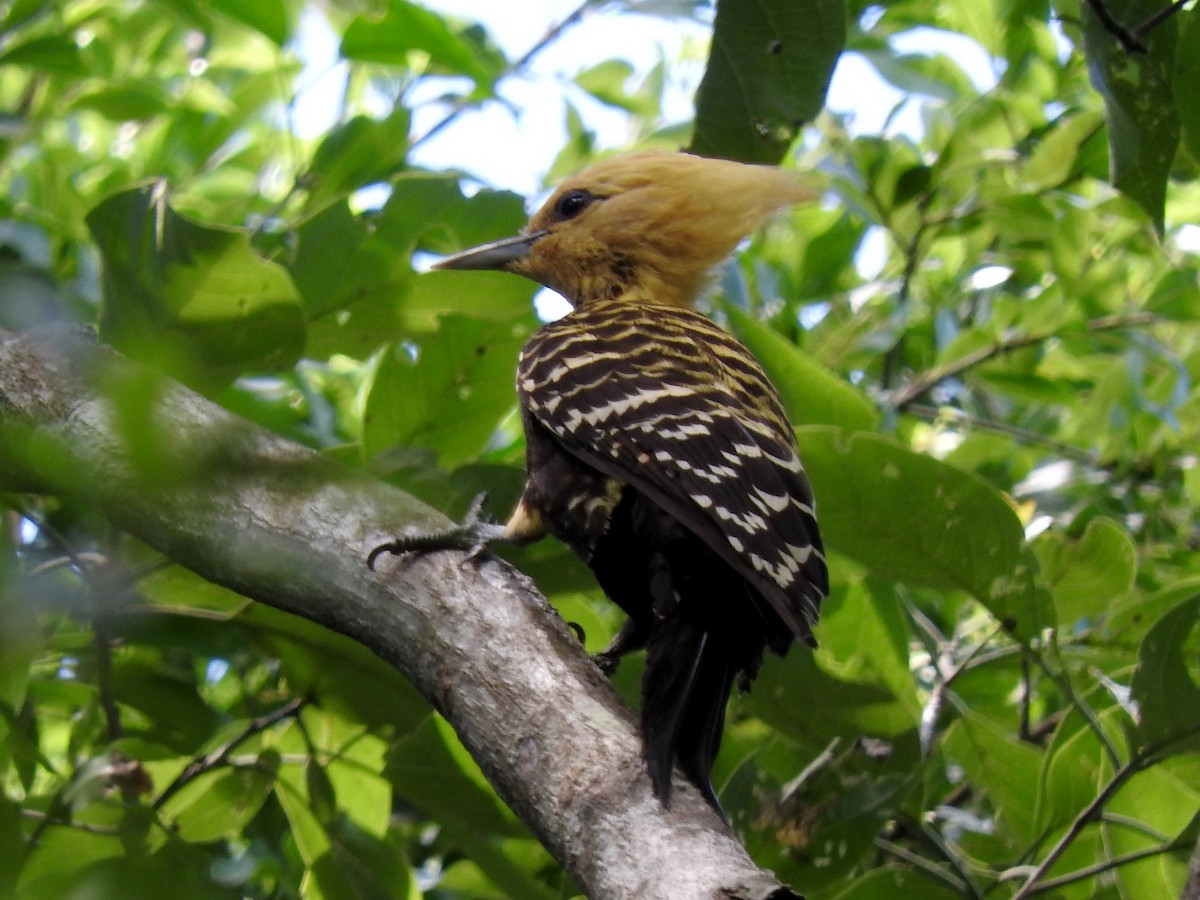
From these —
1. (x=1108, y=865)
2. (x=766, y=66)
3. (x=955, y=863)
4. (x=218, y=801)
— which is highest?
(x=766, y=66)

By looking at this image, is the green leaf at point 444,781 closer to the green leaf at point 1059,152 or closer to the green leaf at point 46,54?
the green leaf at point 46,54

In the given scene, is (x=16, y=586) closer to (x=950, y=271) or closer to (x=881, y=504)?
(x=881, y=504)

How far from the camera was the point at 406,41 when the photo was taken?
10.5 feet

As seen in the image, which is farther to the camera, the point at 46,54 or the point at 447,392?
the point at 46,54

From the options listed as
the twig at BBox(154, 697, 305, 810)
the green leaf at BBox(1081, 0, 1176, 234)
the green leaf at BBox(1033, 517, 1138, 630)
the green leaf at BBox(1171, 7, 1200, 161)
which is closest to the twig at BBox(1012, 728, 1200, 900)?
the green leaf at BBox(1033, 517, 1138, 630)

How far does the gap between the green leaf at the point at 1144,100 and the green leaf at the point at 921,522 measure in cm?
62

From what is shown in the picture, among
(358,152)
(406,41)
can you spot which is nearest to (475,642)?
(358,152)

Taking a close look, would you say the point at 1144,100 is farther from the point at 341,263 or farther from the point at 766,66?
the point at 341,263

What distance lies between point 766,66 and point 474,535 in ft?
3.50

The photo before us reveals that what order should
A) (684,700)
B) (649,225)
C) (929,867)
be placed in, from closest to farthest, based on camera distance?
(684,700)
(929,867)
(649,225)

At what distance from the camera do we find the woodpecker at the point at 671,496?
7.42ft

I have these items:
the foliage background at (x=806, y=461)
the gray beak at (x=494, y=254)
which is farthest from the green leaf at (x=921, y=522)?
the gray beak at (x=494, y=254)

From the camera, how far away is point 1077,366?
414 cm

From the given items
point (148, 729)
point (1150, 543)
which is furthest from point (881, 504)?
point (1150, 543)
